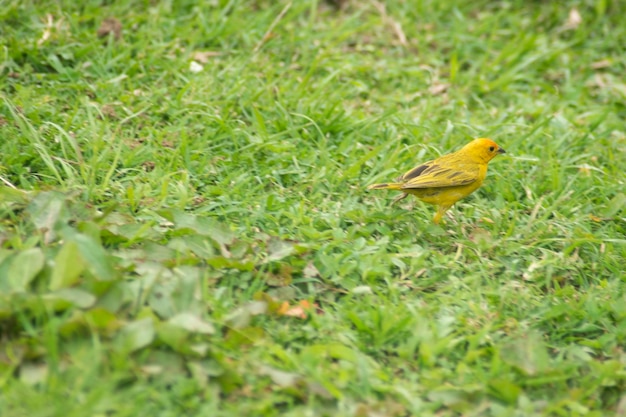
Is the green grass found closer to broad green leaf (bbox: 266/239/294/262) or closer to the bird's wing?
broad green leaf (bbox: 266/239/294/262)

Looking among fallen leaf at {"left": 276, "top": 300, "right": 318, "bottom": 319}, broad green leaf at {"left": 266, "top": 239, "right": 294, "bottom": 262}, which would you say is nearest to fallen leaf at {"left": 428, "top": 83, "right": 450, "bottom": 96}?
broad green leaf at {"left": 266, "top": 239, "right": 294, "bottom": 262}

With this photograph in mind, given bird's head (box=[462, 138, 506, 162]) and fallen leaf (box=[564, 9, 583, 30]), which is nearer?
bird's head (box=[462, 138, 506, 162])

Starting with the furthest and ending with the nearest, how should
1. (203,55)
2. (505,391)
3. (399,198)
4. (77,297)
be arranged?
1. (203,55)
2. (399,198)
3. (505,391)
4. (77,297)

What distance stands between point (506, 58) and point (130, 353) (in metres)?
4.87

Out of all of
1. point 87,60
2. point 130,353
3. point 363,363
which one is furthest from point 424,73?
point 130,353

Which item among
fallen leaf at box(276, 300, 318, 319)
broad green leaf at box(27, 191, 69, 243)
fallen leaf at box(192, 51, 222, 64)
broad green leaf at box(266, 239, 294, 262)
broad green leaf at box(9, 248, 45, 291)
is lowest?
fallen leaf at box(276, 300, 318, 319)

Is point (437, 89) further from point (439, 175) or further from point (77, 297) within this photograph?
point (77, 297)

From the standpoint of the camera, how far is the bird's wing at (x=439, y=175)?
4.84 metres

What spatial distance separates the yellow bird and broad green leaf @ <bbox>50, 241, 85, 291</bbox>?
6.41 feet

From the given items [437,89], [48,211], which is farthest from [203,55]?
[48,211]

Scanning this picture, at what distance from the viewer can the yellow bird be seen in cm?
485

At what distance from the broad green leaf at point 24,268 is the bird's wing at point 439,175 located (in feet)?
7.31

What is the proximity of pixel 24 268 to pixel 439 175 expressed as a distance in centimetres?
251

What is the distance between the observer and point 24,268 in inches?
138
